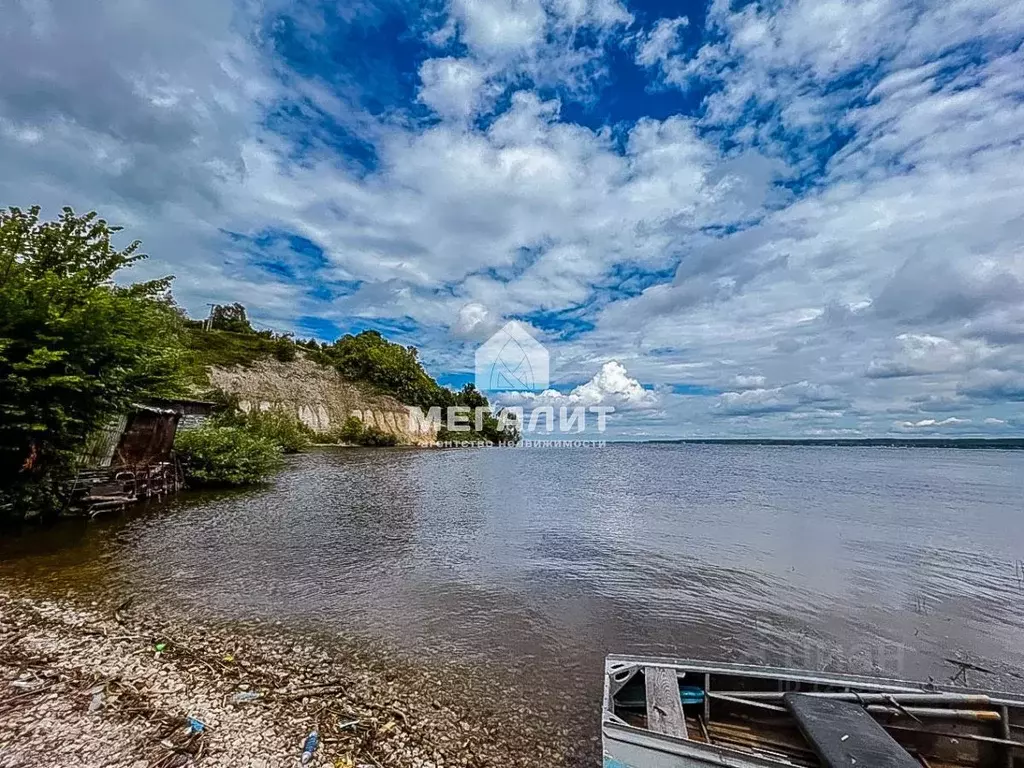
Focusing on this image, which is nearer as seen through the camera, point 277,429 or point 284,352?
point 277,429

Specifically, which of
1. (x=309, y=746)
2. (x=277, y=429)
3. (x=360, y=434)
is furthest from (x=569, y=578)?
(x=360, y=434)

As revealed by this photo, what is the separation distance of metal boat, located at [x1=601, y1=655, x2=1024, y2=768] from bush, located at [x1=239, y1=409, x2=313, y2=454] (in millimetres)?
30734

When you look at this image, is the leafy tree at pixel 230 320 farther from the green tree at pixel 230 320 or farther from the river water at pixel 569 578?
the river water at pixel 569 578

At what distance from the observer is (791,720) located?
4668 millimetres

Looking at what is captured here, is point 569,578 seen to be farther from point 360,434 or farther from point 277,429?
point 360,434

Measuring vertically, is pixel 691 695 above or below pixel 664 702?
below

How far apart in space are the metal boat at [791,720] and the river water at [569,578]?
3.59 ft

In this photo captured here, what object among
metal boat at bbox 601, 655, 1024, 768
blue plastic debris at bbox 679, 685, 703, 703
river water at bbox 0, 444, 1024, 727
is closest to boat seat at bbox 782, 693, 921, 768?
metal boat at bbox 601, 655, 1024, 768

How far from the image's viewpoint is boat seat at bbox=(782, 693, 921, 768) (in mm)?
3672

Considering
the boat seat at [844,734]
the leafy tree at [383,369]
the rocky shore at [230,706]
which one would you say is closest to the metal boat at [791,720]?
the boat seat at [844,734]

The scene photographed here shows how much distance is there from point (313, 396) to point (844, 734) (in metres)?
62.9

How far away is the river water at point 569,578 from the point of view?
24.5 ft

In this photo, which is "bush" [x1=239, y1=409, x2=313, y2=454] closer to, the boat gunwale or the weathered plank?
the boat gunwale

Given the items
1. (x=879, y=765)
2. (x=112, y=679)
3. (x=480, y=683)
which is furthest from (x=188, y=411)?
(x=879, y=765)
